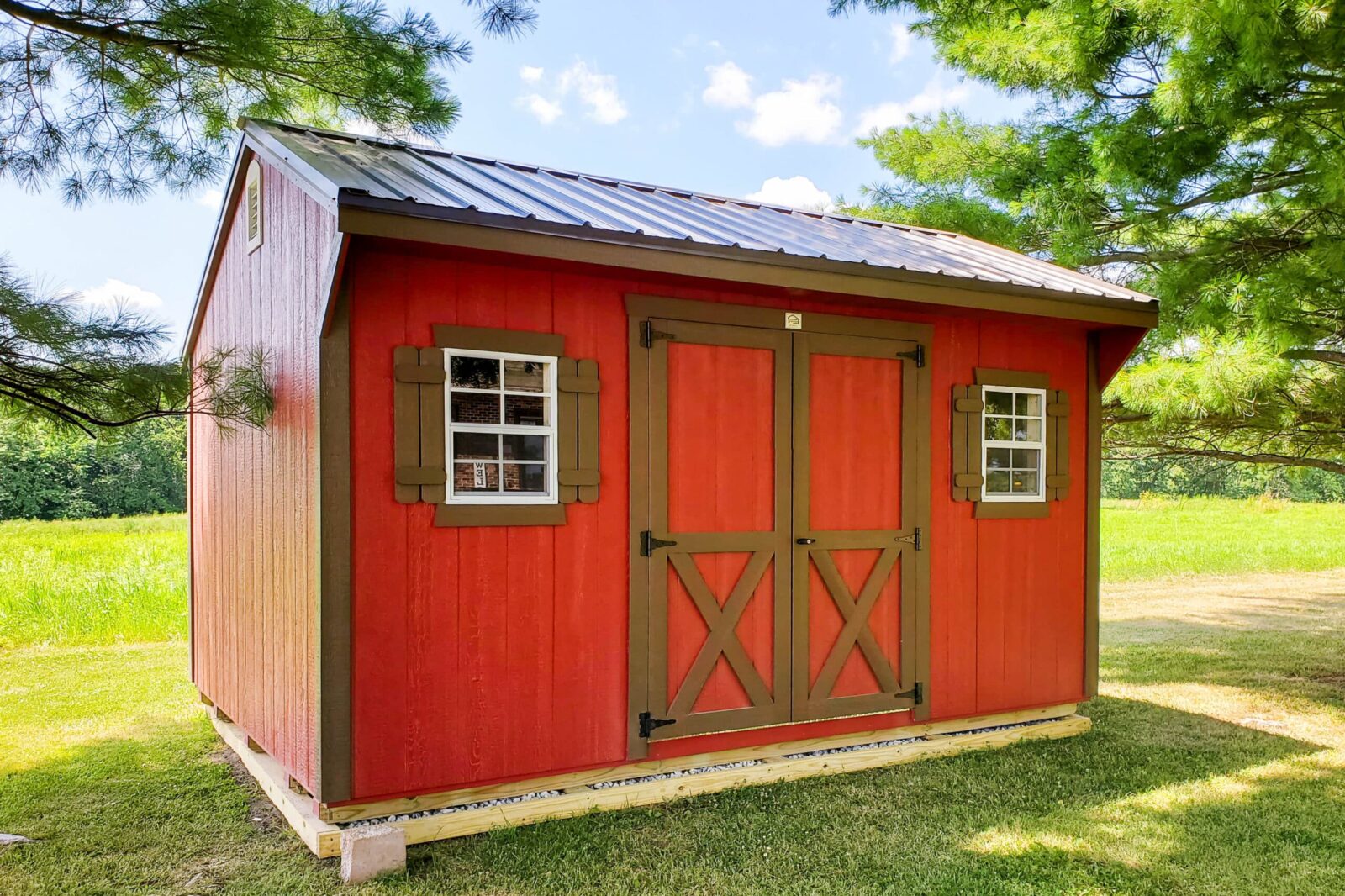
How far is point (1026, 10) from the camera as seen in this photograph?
7.97 metres

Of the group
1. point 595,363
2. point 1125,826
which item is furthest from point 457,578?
point 1125,826

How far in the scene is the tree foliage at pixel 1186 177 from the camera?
5797mm

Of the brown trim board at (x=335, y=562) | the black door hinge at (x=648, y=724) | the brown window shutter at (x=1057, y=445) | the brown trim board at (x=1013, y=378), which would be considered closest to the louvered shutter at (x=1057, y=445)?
the brown window shutter at (x=1057, y=445)

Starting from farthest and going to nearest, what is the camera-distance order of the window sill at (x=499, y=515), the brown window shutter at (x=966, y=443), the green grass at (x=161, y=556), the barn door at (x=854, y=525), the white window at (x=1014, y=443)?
the green grass at (x=161, y=556) < the white window at (x=1014, y=443) < the brown window shutter at (x=966, y=443) < the barn door at (x=854, y=525) < the window sill at (x=499, y=515)

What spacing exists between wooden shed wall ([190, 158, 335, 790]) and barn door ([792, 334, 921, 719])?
2.47 m

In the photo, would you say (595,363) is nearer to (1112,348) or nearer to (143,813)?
(143,813)

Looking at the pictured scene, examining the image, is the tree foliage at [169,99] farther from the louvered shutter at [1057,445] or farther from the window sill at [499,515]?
the louvered shutter at [1057,445]

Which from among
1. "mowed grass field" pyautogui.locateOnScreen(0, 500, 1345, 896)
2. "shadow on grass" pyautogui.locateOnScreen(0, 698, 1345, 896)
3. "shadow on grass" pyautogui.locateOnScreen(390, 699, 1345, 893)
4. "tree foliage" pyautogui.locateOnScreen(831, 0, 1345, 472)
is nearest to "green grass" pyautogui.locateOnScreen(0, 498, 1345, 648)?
"mowed grass field" pyautogui.locateOnScreen(0, 500, 1345, 896)

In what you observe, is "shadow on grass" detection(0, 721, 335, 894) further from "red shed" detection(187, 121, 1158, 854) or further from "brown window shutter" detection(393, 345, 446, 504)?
"brown window shutter" detection(393, 345, 446, 504)

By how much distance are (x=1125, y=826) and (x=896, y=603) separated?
1613 millimetres

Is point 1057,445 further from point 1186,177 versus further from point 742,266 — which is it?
point 742,266

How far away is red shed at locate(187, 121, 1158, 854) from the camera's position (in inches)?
169

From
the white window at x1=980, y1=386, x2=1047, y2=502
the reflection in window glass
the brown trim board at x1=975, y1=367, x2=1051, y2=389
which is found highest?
the brown trim board at x1=975, y1=367, x2=1051, y2=389

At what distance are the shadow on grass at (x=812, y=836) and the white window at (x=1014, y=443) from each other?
158cm
